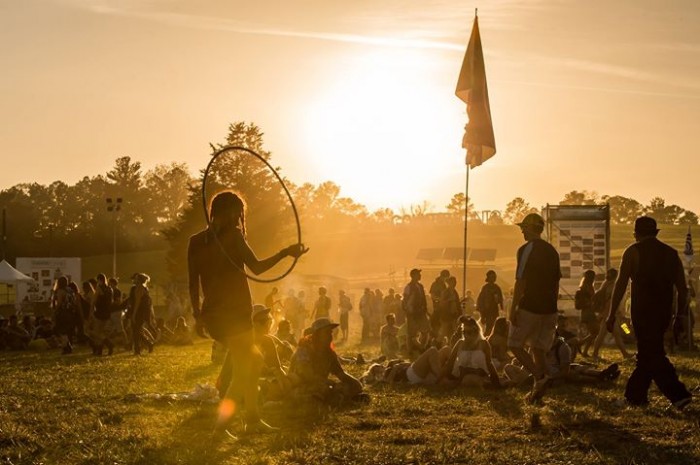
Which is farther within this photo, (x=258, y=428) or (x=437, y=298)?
(x=437, y=298)

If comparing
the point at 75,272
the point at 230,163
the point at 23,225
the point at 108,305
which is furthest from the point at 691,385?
the point at 23,225

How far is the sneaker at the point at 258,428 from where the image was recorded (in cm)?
912

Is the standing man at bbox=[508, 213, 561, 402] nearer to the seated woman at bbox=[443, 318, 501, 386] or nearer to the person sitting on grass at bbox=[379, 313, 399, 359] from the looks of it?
the seated woman at bbox=[443, 318, 501, 386]

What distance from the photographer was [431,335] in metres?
23.6

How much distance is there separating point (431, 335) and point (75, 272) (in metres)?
26.6

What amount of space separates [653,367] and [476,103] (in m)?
15.1

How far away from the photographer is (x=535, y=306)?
11.1 meters

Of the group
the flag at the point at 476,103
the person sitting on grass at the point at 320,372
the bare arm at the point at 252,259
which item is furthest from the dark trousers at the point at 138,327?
the bare arm at the point at 252,259

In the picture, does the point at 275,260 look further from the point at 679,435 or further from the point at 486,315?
the point at 486,315

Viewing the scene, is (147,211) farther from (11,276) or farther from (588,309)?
(588,309)

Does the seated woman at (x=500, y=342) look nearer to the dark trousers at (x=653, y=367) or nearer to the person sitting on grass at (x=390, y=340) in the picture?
the dark trousers at (x=653, y=367)

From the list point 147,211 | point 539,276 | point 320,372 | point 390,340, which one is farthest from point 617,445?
point 147,211

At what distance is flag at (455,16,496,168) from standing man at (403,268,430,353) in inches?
141

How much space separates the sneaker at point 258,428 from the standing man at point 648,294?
12.5ft
